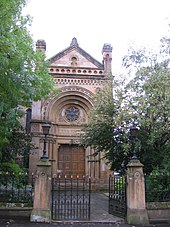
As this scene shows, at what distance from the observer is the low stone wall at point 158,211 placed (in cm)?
1072

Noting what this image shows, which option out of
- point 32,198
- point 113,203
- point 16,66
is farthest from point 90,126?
point 16,66

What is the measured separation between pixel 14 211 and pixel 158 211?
210 inches

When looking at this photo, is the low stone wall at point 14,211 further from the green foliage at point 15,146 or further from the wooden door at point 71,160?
the wooden door at point 71,160

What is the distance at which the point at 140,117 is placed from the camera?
12.4 metres

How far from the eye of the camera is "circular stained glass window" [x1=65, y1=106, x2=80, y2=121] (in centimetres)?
2558

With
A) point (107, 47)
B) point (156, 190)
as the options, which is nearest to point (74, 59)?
point (107, 47)

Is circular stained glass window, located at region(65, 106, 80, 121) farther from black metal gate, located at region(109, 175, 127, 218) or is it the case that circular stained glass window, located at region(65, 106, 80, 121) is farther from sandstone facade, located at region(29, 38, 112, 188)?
black metal gate, located at region(109, 175, 127, 218)

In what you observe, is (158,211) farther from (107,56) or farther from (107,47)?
(107,47)

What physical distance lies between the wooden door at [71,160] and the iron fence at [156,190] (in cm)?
1305

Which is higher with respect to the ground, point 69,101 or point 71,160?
point 69,101

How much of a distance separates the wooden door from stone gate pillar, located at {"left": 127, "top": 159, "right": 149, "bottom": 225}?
13471 mm

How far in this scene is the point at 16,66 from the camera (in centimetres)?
944

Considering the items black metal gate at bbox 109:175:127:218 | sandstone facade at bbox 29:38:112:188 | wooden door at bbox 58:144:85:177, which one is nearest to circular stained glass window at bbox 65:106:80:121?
sandstone facade at bbox 29:38:112:188

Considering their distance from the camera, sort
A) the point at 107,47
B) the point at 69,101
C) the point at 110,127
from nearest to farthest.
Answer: the point at 110,127
the point at 69,101
the point at 107,47
